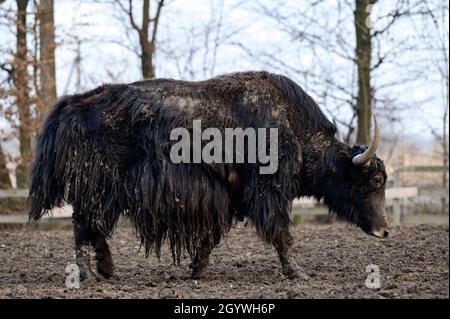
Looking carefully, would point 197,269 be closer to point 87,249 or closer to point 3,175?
point 87,249

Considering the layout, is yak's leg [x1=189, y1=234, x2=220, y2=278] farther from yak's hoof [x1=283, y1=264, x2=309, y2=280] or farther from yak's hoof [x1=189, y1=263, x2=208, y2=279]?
yak's hoof [x1=283, y1=264, x2=309, y2=280]

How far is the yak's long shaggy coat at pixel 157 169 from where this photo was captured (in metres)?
7.60

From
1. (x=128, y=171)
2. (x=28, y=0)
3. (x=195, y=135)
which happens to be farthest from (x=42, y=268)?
(x=28, y=0)

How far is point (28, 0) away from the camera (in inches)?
721

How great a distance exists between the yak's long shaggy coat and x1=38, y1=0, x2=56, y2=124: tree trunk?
9728mm

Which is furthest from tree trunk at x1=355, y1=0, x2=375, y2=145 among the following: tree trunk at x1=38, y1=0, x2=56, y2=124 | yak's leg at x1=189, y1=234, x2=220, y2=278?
yak's leg at x1=189, y1=234, x2=220, y2=278

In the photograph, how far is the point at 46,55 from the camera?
17.7m

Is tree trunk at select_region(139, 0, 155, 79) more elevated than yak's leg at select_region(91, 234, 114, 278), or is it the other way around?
tree trunk at select_region(139, 0, 155, 79)

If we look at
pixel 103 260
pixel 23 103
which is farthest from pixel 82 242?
pixel 23 103

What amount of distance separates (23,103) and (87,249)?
10338 millimetres

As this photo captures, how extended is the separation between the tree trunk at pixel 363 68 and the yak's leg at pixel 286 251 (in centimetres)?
946

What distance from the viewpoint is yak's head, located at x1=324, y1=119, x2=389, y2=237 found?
8.16 meters
